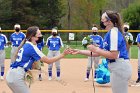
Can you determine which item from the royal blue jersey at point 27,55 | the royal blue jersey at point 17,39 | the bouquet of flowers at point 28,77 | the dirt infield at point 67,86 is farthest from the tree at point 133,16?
the royal blue jersey at point 27,55

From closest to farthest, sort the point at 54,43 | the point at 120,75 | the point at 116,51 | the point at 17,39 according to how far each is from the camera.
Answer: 1. the point at 116,51
2. the point at 120,75
3. the point at 54,43
4. the point at 17,39

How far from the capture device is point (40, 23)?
58.6 m

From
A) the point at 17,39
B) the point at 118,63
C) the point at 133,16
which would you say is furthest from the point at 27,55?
the point at 133,16

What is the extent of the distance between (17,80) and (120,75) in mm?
1861

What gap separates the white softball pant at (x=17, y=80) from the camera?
7434 mm

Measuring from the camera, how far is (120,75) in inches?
264

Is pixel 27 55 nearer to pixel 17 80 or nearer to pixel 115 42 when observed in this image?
pixel 17 80

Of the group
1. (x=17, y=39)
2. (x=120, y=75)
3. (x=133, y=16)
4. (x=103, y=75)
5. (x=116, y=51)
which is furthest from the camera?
(x=133, y=16)

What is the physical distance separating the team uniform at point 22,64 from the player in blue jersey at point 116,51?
115 centimetres

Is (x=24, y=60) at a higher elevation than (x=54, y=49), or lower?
higher

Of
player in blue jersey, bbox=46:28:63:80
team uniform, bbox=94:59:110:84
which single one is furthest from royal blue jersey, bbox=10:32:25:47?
team uniform, bbox=94:59:110:84

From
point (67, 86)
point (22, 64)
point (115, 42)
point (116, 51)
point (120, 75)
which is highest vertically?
point (115, 42)

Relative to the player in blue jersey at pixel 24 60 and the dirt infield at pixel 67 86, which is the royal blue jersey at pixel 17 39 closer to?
the dirt infield at pixel 67 86

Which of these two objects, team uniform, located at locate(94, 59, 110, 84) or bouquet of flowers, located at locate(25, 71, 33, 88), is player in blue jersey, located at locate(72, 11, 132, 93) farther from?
team uniform, located at locate(94, 59, 110, 84)
